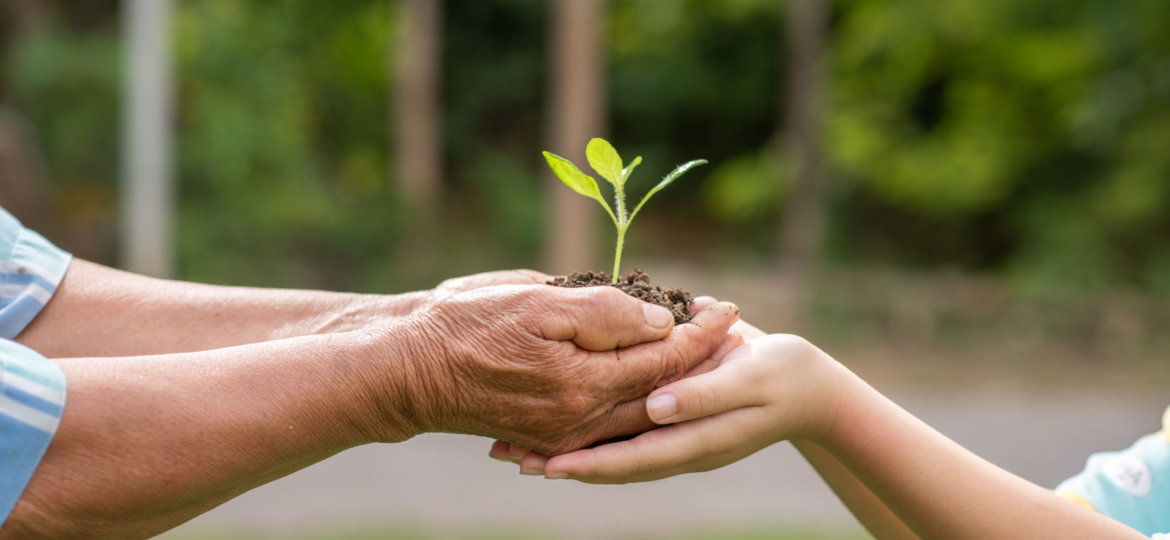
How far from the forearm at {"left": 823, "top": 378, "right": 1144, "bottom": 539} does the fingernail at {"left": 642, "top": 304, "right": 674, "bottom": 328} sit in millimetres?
407

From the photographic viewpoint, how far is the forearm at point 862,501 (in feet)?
7.21

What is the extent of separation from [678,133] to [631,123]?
106 cm

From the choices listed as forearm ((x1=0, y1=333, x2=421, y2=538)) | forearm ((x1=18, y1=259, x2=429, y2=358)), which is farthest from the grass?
forearm ((x1=0, y1=333, x2=421, y2=538))

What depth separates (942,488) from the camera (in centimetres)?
197

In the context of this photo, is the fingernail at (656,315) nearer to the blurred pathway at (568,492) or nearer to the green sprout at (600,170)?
the green sprout at (600,170)

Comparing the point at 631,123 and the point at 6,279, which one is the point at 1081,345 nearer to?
the point at 6,279

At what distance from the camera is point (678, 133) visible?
21047 mm

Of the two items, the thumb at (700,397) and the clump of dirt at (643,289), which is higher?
the clump of dirt at (643,289)

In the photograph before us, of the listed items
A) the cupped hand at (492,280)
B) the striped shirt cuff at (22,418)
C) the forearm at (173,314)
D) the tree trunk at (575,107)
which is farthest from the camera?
the tree trunk at (575,107)

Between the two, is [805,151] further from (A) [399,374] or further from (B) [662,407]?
(A) [399,374]

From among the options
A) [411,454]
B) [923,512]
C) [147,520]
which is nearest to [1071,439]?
[411,454]

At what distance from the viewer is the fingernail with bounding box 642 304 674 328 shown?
203 centimetres

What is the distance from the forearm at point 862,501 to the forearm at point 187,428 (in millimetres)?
1042

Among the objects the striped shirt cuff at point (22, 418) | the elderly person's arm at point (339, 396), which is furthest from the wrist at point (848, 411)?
the striped shirt cuff at point (22, 418)
